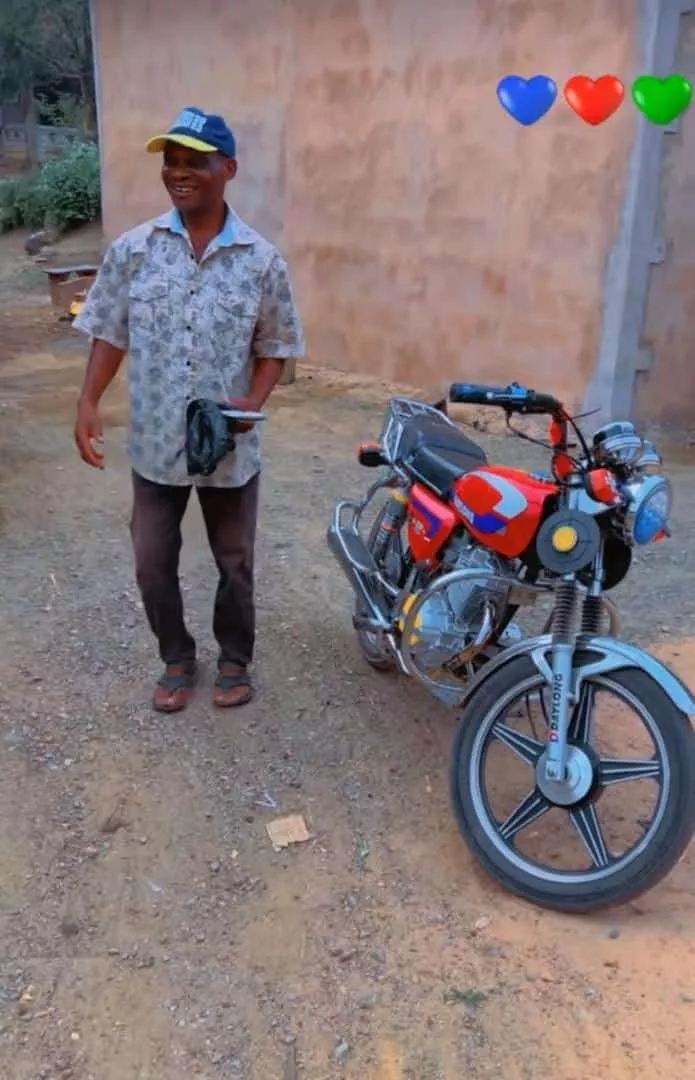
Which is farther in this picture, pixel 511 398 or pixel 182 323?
pixel 182 323

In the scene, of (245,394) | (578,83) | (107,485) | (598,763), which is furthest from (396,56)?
(598,763)

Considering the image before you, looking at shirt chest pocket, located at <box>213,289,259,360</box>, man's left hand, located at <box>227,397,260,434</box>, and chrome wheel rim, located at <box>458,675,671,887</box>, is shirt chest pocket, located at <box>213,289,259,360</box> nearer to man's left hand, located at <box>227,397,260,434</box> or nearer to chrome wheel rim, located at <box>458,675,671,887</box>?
man's left hand, located at <box>227,397,260,434</box>

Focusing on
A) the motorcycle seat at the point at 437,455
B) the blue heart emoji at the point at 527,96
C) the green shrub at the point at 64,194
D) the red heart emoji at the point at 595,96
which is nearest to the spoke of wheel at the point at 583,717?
the motorcycle seat at the point at 437,455

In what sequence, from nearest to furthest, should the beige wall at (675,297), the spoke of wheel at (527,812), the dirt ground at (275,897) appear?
the dirt ground at (275,897)
the spoke of wheel at (527,812)
the beige wall at (675,297)

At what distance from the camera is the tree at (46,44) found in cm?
2069

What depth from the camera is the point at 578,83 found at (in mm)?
6500

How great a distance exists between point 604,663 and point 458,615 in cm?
57

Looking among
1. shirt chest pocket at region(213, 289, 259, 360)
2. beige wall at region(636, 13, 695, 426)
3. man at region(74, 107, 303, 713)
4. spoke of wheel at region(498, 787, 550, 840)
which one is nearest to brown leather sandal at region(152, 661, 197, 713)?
man at region(74, 107, 303, 713)

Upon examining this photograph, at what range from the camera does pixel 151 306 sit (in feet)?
10.2

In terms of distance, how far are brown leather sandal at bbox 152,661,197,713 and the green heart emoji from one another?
14.5 ft

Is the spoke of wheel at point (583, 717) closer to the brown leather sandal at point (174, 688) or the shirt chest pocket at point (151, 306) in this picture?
the brown leather sandal at point (174, 688)

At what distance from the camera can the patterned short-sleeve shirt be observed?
10.2 feet

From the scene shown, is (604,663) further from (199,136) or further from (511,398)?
(199,136)

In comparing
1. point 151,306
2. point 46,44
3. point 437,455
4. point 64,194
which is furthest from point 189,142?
Result: point 46,44
